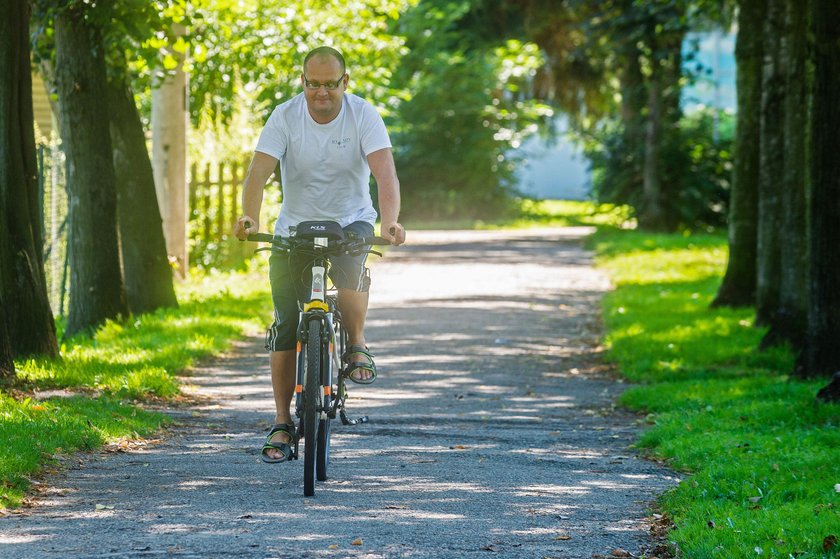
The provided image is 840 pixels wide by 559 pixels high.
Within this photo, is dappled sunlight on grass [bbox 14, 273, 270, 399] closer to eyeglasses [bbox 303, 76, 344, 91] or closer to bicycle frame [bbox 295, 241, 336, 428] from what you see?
bicycle frame [bbox 295, 241, 336, 428]

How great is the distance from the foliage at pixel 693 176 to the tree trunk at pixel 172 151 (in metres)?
17.9

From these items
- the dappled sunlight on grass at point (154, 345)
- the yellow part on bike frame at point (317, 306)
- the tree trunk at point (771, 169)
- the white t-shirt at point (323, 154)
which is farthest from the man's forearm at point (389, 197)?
Result: the tree trunk at point (771, 169)

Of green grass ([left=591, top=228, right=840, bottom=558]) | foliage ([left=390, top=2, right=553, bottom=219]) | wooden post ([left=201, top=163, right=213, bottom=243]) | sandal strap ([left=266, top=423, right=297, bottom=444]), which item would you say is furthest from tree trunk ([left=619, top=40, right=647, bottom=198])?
sandal strap ([left=266, top=423, right=297, bottom=444])

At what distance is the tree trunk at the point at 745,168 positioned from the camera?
16.2m

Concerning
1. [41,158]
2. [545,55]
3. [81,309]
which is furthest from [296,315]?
[545,55]

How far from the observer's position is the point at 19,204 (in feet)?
34.1

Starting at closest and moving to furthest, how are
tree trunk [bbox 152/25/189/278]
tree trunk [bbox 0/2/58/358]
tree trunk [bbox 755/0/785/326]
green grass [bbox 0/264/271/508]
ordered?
1. green grass [bbox 0/264/271/508]
2. tree trunk [bbox 0/2/58/358]
3. tree trunk [bbox 755/0/785/326]
4. tree trunk [bbox 152/25/189/278]

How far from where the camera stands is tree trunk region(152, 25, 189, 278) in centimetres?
1827

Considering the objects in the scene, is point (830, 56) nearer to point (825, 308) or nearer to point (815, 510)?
point (825, 308)

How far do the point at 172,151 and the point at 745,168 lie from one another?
719 cm

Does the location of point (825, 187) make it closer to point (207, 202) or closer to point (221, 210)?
point (207, 202)

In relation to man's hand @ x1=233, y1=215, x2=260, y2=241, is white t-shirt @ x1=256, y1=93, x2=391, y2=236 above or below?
above

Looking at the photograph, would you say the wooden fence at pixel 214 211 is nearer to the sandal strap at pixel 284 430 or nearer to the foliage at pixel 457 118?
the sandal strap at pixel 284 430

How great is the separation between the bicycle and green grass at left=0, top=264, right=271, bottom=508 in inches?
52.5
